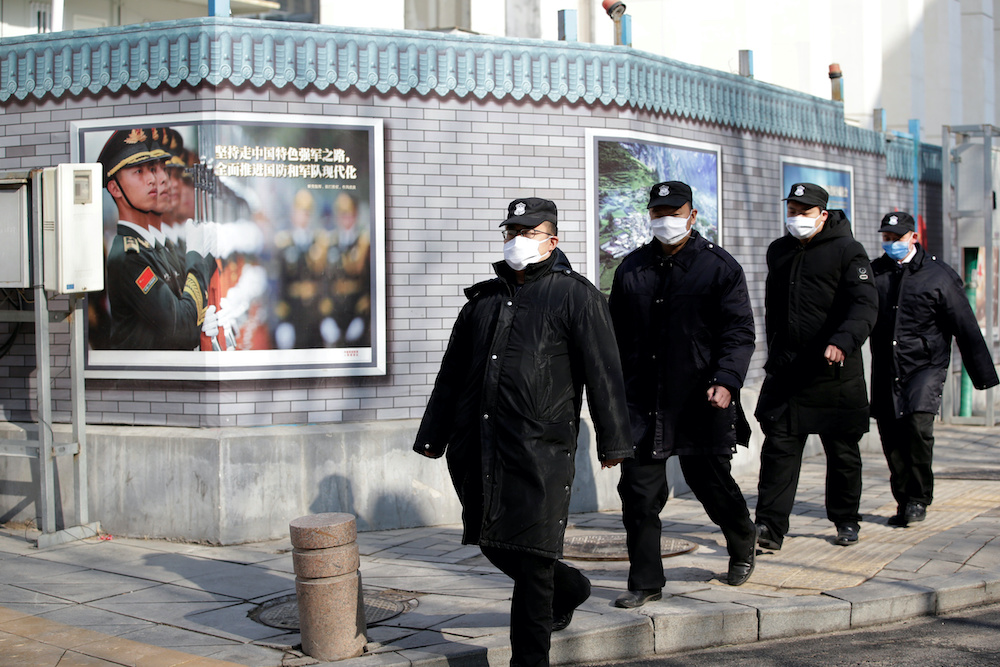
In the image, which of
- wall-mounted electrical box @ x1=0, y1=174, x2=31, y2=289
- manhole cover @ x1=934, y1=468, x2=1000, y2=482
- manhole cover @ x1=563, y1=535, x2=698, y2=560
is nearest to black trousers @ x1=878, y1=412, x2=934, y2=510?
manhole cover @ x1=563, y1=535, x2=698, y2=560

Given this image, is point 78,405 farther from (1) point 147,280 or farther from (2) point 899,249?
(2) point 899,249

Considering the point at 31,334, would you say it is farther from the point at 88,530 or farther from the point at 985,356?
the point at 985,356

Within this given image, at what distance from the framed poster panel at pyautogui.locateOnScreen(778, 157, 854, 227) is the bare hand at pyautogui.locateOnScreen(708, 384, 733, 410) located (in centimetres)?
554

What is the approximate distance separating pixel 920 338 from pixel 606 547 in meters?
2.59

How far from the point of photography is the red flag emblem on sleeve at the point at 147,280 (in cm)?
759

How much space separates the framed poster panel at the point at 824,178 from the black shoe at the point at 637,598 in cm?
590

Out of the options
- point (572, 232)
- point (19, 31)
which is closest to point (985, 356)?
point (572, 232)

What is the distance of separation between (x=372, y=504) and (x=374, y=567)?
1097 mm

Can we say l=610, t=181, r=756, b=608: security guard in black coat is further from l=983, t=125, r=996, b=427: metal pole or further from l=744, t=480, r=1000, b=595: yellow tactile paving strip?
l=983, t=125, r=996, b=427: metal pole

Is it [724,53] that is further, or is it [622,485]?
[724,53]

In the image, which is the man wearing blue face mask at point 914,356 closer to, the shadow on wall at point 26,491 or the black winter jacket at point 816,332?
the black winter jacket at point 816,332

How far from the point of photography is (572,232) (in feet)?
27.5

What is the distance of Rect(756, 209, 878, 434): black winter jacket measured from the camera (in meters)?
6.55

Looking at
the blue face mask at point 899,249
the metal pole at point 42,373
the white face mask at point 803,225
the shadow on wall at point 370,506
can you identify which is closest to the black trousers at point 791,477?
the white face mask at point 803,225
